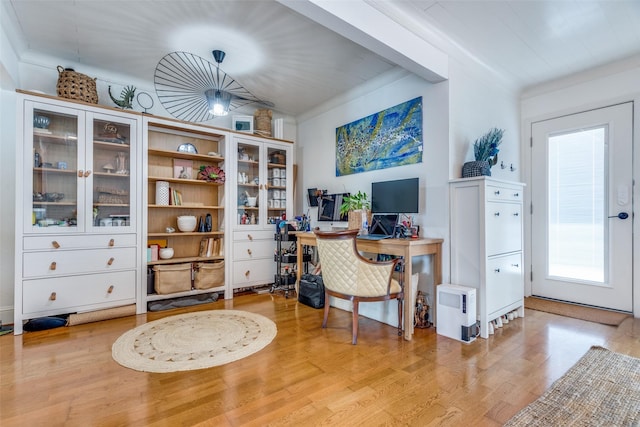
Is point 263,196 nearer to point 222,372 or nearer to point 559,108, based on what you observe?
point 222,372

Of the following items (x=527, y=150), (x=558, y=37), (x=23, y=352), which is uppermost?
(x=558, y=37)

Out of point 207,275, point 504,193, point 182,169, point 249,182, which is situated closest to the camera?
point 504,193

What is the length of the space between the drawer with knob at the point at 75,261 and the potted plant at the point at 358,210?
2.38 metres

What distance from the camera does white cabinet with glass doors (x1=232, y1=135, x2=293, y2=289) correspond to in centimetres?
394

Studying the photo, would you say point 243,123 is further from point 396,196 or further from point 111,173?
point 396,196

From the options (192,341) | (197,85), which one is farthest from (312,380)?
Result: (197,85)

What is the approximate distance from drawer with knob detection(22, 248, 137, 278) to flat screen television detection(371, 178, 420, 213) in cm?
269

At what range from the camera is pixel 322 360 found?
2.12 metres

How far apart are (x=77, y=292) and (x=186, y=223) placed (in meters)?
1.24

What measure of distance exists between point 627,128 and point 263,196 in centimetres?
416

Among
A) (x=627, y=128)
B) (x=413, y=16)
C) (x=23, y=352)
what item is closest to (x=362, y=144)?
(x=413, y=16)

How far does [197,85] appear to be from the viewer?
137 inches

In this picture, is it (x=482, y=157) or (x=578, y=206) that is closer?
(x=482, y=157)

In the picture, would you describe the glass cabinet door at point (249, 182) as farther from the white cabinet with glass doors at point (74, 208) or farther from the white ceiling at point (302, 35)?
the white cabinet with glass doors at point (74, 208)
